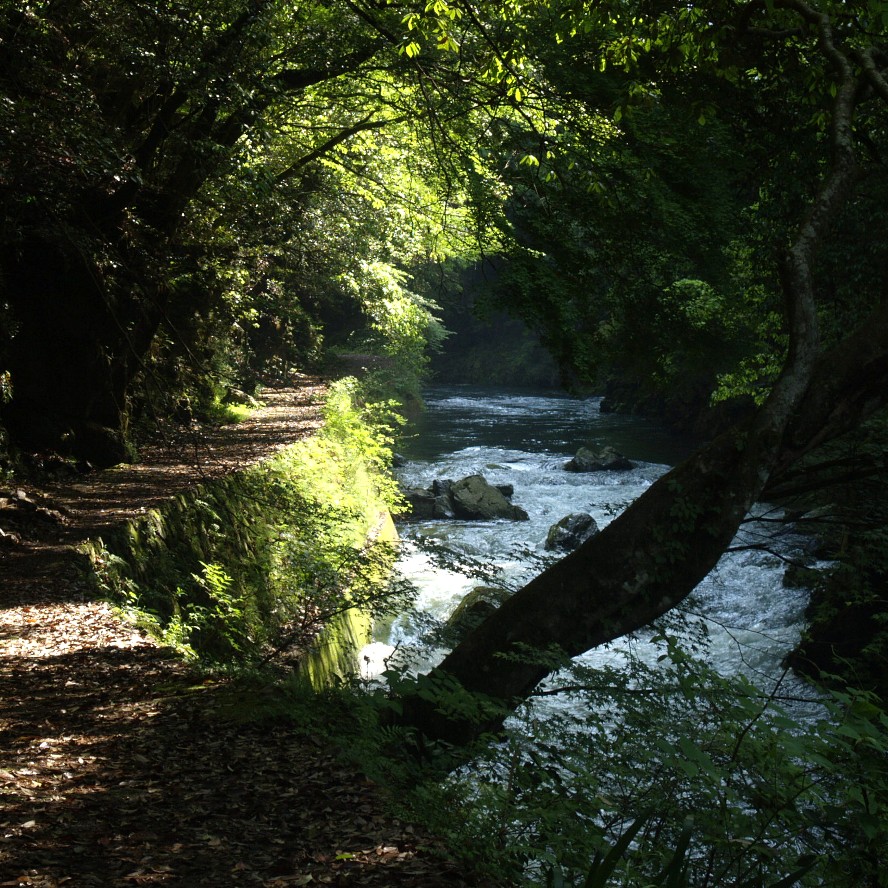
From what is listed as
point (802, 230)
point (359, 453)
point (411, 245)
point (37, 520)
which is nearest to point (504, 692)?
point (802, 230)

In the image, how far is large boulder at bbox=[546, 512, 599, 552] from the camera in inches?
615

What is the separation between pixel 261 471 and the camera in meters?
11.8

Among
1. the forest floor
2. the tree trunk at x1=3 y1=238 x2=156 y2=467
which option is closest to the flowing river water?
the forest floor

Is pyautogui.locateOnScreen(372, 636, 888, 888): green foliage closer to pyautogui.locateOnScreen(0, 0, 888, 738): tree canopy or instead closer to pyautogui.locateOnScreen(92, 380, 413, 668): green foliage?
pyautogui.locateOnScreen(0, 0, 888, 738): tree canopy

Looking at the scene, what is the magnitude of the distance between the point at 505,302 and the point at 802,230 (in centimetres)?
295

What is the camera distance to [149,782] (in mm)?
4113

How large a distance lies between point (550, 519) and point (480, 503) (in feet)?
5.12

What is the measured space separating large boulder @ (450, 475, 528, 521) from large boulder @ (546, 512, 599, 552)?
1918 mm

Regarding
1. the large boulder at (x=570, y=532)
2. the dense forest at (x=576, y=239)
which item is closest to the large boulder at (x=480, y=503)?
the large boulder at (x=570, y=532)

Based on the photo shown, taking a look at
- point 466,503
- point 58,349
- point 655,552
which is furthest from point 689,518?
point 466,503

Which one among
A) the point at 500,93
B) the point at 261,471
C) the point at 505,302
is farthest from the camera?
the point at 261,471

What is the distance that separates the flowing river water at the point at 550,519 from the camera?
11.3 metres

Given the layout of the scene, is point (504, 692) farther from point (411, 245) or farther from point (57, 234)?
point (411, 245)

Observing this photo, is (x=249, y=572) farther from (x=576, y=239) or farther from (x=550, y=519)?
(x=550, y=519)
